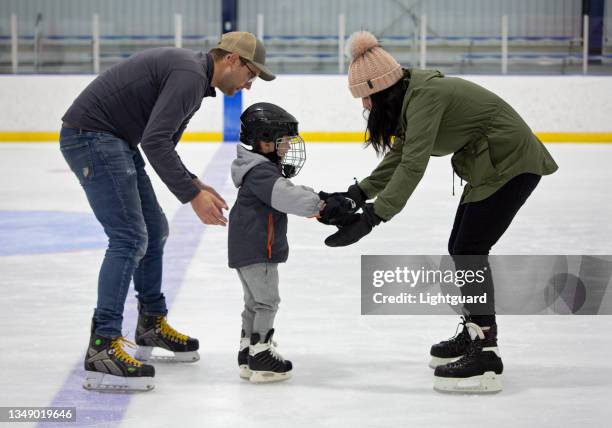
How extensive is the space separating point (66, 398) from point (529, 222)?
411 centimetres

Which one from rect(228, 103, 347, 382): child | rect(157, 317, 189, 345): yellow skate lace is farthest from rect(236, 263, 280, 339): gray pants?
rect(157, 317, 189, 345): yellow skate lace

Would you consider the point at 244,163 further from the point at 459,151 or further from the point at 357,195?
the point at 459,151

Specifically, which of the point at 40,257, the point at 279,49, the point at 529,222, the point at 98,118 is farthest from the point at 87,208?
the point at 279,49

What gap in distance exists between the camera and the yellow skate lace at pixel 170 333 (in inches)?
138

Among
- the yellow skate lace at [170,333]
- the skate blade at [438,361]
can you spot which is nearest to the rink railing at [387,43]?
the yellow skate lace at [170,333]

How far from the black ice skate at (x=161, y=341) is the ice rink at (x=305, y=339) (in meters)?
0.05

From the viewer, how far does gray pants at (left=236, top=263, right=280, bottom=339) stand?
321 centimetres

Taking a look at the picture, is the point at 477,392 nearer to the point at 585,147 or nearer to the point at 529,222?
the point at 529,222

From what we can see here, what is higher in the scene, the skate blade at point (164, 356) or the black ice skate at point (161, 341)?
the black ice skate at point (161, 341)

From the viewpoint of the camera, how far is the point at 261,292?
322cm

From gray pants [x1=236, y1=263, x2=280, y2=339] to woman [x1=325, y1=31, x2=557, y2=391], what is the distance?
214 mm

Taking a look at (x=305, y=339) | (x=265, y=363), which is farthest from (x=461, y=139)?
(x=305, y=339)

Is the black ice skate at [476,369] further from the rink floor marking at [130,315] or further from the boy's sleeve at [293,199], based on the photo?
the rink floor marking at [130,315]

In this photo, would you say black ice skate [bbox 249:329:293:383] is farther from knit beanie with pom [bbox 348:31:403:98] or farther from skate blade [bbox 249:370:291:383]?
knit beanie with pom [bbox 348:31:403:98]
